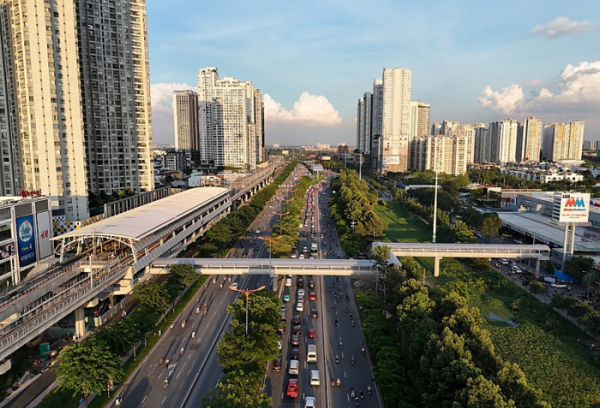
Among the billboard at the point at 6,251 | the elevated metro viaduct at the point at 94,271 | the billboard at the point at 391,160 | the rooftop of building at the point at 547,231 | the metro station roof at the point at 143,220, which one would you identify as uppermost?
the billboard at the point at 391,160

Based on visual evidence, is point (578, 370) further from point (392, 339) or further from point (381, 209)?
point (381, 209)

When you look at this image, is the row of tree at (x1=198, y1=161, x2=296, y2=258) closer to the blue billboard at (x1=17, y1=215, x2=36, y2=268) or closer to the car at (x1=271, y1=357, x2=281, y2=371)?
the blue billboard at (x1=17, y1=215, x2=36, y2=268)

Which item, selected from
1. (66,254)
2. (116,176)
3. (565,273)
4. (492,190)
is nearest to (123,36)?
(116,176)

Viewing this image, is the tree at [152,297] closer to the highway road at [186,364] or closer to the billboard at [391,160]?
the highway road at [186,364]

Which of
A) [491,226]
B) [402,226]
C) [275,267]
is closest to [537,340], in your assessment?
[275,267]

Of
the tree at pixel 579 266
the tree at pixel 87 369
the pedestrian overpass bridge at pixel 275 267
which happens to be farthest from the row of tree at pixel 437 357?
the tree at pixel 579 266

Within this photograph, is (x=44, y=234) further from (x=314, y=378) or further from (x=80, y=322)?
(x=314, y=378)
